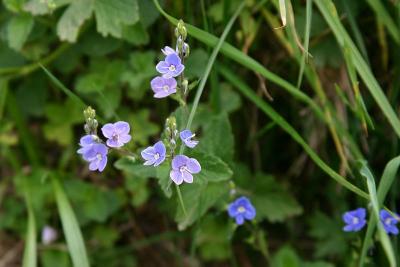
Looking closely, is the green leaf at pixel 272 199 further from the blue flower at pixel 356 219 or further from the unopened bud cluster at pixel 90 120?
the unopened bud cluster at pixel 90 120

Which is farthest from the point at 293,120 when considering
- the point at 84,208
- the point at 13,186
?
the point at 13,186

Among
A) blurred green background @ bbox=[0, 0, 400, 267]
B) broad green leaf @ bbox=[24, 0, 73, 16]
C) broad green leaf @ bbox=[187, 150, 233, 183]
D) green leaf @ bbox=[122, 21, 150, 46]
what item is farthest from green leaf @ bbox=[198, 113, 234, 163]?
broad green leaf @ bbox=[24, 0, 73, 16]

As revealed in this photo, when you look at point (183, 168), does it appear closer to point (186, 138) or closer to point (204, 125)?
point (186, 138)

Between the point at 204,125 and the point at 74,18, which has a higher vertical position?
the point at 74,18

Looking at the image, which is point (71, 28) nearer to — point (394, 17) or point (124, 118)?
point (124, 118)

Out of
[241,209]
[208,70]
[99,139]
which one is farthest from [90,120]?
[241,209]

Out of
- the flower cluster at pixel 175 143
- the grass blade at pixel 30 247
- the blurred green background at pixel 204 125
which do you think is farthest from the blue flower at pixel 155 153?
the grass blade at pixel 30 247
